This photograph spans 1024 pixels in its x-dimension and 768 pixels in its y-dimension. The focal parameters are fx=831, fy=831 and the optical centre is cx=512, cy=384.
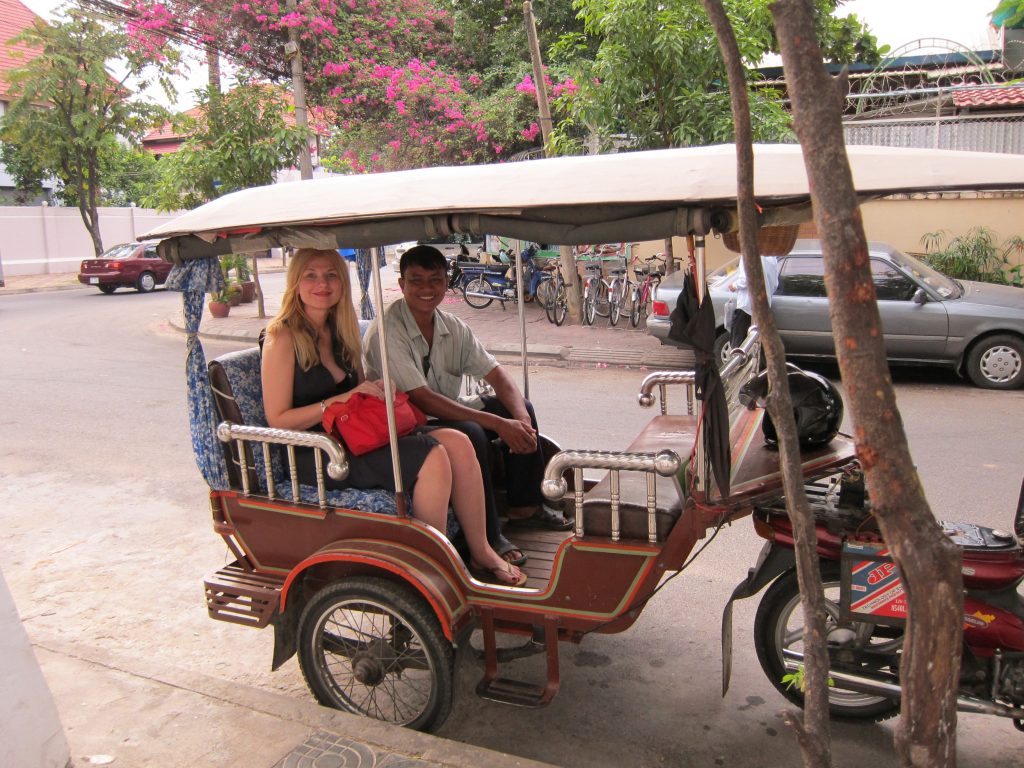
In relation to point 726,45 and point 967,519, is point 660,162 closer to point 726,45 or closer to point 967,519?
point 726,45

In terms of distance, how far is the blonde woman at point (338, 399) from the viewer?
3.32 m

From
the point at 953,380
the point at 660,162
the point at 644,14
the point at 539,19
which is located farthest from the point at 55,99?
Result: the point at 660,162

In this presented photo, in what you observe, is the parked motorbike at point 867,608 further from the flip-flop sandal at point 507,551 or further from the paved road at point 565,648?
the flip-flop sandal at point 507,551

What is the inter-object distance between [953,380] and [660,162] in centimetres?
787

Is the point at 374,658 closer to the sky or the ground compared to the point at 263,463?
closer to the ground

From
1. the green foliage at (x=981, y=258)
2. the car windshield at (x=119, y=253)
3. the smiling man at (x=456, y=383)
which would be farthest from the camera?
the car windshield at (x=119, y=253)

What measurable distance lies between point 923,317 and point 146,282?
21028 millimetres

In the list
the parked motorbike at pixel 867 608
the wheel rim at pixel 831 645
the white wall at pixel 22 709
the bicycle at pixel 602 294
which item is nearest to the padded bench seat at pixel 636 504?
the parked motorbike at pixel 867 608

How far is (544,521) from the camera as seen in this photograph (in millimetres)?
4055

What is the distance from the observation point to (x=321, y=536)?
341 centimetres

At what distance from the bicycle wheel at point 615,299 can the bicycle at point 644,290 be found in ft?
0.62

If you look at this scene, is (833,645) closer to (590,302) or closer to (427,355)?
(427,355)

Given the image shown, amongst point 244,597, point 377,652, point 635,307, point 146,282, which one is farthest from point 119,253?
point 377,652

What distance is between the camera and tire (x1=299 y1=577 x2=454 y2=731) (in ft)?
10.1
